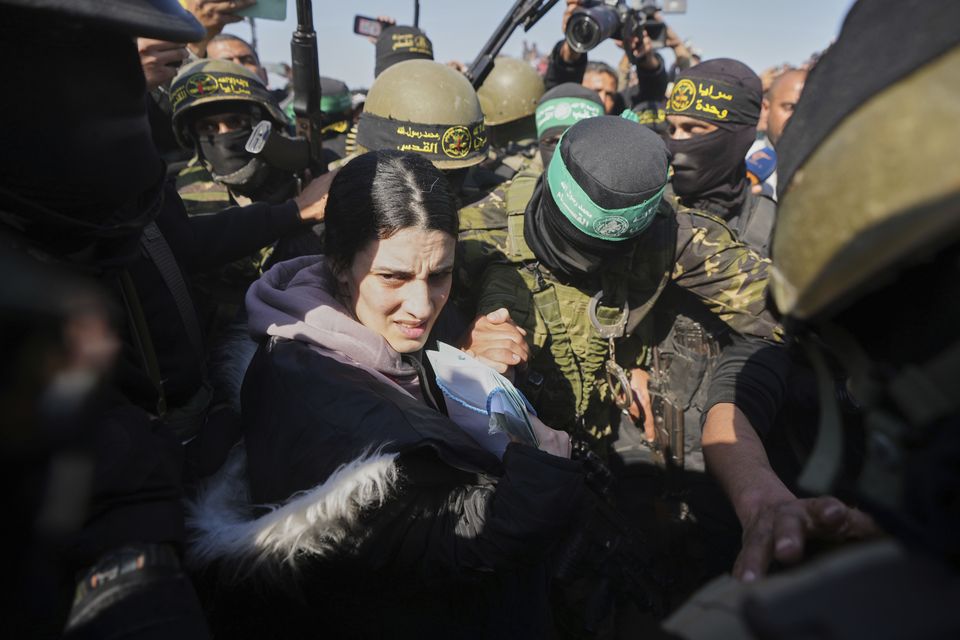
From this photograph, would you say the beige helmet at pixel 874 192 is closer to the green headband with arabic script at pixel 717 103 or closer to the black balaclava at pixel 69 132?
the black balaclava at pixel 69 132

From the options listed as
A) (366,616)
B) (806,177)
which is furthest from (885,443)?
(366,616)

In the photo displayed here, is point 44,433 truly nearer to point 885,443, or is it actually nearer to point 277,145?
point 885,443

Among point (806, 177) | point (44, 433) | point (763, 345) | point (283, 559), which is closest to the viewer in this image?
point (44, 433)

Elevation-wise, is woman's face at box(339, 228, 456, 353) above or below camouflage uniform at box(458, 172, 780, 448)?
above

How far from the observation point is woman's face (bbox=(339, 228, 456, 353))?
1.78 meters

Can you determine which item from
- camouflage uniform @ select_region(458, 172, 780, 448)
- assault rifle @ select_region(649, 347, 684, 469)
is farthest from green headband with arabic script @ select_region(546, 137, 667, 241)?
assault rifle @ select_region(649, 347, 684, 469)

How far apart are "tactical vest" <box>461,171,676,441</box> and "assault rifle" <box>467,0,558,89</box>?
9.64 ft

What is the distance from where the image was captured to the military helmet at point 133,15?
0.87 m

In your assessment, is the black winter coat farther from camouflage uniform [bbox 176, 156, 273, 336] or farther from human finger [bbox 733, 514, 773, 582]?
camouflage uniform [bbox 176, 156, 273, 336]

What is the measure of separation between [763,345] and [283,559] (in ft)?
6.31

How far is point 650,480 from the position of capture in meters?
3.25

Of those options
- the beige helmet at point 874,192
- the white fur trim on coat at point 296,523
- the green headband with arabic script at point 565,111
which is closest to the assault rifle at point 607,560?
the white fur trim on coat at point 296,523

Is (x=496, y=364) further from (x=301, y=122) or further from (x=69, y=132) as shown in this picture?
(x=301, y=122)

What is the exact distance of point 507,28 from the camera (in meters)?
5.09
